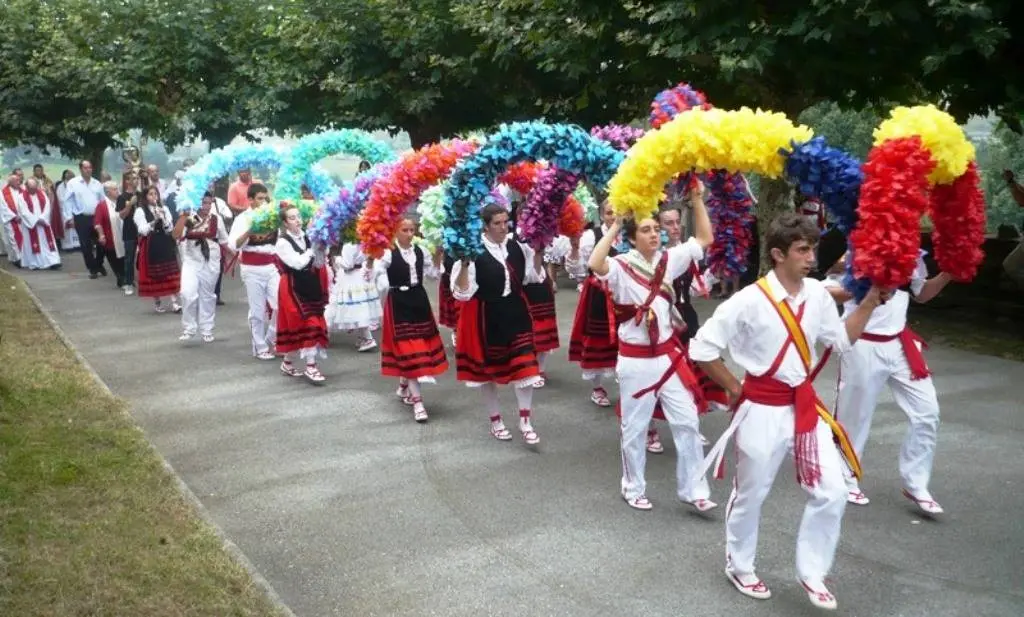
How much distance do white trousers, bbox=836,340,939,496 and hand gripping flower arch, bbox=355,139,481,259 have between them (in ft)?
12.1

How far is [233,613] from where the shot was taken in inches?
215

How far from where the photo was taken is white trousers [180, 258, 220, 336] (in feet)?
44.1

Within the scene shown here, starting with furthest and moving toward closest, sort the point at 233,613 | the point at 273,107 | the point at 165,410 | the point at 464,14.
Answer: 1. the point at 273,107
2. the point at 464,14
3. the point at 165,410
4. the point at 233,613

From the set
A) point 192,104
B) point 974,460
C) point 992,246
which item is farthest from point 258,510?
point 192,104

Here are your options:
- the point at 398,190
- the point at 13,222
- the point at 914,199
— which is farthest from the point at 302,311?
the point at 13,222

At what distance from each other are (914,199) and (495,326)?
390cm

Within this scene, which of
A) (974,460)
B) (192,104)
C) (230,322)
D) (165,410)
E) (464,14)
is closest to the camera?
(974,460)

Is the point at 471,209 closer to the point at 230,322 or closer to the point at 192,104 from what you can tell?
the point at 230,322

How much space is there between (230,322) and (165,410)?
506 centimetres

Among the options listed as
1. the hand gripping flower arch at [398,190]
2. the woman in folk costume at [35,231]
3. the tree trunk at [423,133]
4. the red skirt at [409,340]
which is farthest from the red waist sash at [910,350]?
the woman in folk costume at [35,231]

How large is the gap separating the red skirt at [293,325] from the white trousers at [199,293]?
2.63 meters

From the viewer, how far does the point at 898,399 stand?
7078 mm

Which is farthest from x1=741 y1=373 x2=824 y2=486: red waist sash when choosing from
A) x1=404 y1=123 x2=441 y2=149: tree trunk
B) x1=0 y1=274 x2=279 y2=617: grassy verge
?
x1=404 y1=123 x2=441 y2=149: tree trunk

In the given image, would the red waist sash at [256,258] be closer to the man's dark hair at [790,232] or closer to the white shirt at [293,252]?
the white shirt at [293,252]
